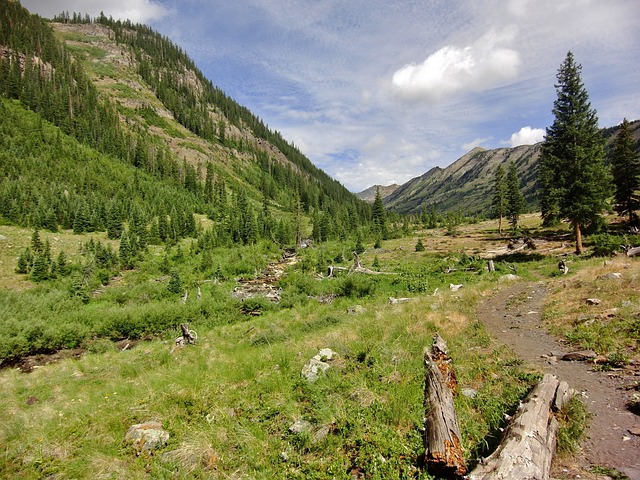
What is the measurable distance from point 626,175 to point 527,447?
46.1m

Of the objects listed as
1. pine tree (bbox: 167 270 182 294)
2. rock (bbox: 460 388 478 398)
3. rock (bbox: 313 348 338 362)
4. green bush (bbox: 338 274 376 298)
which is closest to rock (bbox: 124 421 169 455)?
rock (bbox: 313 348 338 362)

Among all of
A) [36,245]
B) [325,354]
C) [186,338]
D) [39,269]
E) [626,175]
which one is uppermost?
[626,175]

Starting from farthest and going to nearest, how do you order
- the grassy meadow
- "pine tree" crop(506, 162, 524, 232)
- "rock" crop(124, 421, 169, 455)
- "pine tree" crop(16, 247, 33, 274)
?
"pine tree" crop(506, 162, 524, 232) → "pine tree" crop(16, 247, 33, 274) → "rock" crop(124, 421, 169, 455) → the grassy meadow

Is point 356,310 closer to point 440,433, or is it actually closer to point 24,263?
point 440,433

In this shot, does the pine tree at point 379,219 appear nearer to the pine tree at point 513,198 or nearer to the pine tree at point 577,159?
the pine tree at point 513,198

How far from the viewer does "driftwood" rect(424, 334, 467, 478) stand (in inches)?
189

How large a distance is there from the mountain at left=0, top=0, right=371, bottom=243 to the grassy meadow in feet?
120

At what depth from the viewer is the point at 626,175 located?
117ft

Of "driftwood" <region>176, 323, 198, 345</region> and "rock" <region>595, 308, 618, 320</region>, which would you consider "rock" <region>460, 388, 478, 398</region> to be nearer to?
"rock" <region>595, 308, 618, 320</region>

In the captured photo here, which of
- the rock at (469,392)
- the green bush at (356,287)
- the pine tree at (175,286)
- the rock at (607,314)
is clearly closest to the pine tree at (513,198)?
the green bush at (356,287)

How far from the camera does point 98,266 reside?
36.9 metres

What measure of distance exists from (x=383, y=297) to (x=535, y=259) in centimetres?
1681

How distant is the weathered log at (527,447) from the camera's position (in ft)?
13.7

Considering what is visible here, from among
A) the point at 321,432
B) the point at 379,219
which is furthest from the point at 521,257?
the point at 379,219
